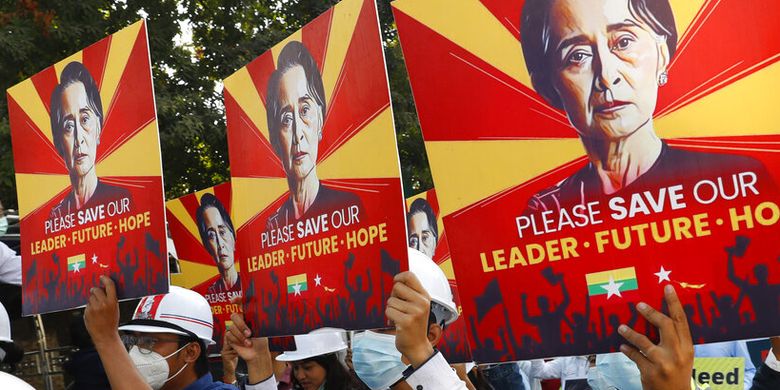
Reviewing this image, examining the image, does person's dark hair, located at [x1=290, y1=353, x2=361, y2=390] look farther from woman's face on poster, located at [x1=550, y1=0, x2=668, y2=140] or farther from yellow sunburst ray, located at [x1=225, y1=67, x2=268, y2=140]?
woman's face on poster, located at [x1=550, y1=0, x2=668, y2=140]

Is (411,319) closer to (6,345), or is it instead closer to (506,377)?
(6,345)

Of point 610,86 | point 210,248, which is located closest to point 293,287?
point 610,86

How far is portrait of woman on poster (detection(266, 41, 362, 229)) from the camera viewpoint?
11.4 ft

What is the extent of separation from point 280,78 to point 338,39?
40 cm

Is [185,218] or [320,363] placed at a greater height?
[185,218]

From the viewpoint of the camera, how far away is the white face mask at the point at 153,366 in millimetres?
4238

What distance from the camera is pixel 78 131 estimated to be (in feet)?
13.3

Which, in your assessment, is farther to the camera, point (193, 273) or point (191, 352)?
point (193, 273)

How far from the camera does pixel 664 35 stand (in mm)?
2416

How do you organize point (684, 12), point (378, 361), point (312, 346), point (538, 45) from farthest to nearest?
point (312, 346) < point (378, 361) < point (538, 45) < point (684, 12)

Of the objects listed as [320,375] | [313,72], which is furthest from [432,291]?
[320,375]

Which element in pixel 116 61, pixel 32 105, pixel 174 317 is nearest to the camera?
pixel 116 61

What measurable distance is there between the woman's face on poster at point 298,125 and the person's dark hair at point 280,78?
0.02 metres

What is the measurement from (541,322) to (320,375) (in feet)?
10.4
